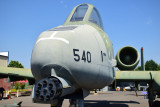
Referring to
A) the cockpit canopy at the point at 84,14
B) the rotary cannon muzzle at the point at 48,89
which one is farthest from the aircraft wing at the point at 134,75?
the rotary cannon muzzle at the point at 48,89

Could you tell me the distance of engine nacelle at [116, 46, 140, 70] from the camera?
8898mm

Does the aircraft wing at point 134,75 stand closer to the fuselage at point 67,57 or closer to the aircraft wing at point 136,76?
the aircraft wing at point 136,76

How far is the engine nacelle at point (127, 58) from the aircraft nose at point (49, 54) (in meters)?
5.57

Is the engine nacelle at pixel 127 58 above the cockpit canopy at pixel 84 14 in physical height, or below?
below

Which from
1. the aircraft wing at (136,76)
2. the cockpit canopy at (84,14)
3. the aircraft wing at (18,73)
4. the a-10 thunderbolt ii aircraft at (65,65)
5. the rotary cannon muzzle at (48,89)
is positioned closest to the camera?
the rotary cannon muzzle at (48,89)

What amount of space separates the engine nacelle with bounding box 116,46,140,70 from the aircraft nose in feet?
18.3

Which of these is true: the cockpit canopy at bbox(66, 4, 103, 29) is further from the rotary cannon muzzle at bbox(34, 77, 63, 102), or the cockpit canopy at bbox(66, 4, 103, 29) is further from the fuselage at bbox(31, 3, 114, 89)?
the rotary cannon muzzle at bbox(34, 77, 63, 102)

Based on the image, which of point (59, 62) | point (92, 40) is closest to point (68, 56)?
point (59, 62)

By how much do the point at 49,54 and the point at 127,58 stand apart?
20.7 ft

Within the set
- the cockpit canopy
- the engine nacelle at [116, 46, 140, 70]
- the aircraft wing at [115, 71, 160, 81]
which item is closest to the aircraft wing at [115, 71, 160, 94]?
the aircraft wing at [115, 71, 160, 81]

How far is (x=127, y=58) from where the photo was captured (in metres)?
9.30

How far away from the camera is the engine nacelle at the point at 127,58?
8.90 metres

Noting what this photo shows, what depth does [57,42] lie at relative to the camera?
3.78m

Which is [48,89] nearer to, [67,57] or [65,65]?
[65,65]
